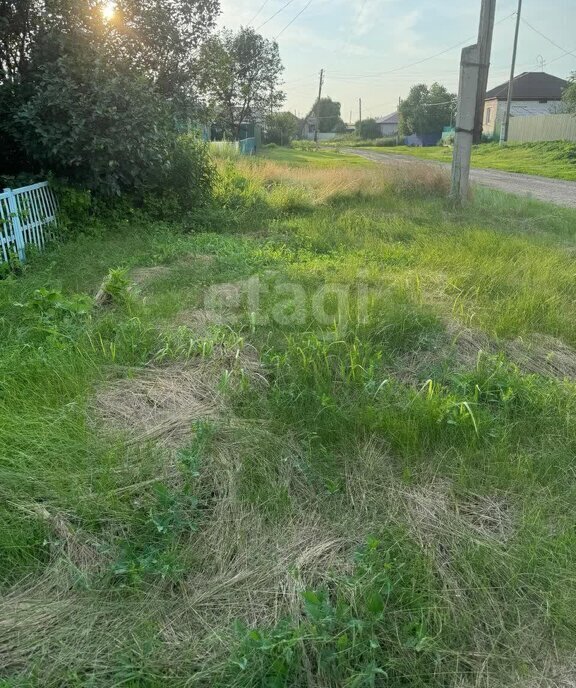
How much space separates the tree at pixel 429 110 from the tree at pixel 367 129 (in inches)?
386

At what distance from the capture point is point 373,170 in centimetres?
1146

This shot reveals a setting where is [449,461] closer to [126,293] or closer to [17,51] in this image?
[126,293]

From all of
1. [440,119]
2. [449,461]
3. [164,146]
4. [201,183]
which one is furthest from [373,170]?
[440,119]

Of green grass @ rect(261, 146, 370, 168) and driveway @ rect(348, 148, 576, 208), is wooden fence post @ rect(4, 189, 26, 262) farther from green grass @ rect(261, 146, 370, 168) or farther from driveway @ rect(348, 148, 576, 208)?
green grass @ rect(261, 146, 370, 168)

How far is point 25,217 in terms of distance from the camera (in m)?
5.61

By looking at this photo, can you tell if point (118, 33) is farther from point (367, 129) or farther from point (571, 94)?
point (367, 129)

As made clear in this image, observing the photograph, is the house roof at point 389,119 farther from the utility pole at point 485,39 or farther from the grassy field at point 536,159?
the utility pole at point 485,39

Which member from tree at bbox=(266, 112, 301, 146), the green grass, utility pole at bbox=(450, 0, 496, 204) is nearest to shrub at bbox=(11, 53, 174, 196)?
utility pole at bbox=(450, 0, 496, 204)

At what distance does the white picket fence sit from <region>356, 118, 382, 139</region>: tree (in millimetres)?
56079

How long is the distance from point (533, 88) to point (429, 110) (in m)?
8.58

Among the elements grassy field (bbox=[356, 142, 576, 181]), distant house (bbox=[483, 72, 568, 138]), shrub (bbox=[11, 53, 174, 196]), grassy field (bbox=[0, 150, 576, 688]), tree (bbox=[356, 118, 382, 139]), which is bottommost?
grassy field (bbox=[0, 150, 576, 688])

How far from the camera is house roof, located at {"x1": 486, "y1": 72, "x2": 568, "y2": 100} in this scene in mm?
42406

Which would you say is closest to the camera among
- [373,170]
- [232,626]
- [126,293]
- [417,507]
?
[232,626]

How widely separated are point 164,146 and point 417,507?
21.7ft
